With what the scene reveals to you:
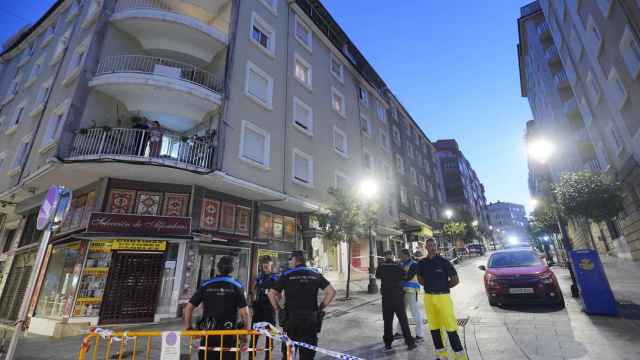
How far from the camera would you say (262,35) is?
1574 centimetres

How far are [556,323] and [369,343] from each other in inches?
176

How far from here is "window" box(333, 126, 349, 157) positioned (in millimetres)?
19312

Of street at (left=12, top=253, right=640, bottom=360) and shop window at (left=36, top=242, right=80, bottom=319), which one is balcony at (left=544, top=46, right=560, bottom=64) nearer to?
street at (left=12, top=253, right=640, bottom=360)

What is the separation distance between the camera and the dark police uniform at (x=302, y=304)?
13.4 ft

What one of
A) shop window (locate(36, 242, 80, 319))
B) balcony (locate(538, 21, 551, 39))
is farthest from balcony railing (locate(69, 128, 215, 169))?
balcony (locate(538, 21, 551, 39))

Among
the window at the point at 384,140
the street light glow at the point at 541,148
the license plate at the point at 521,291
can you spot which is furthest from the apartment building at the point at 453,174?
the license plate at the point at 521,291

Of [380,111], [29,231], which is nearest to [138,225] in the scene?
[29,231]

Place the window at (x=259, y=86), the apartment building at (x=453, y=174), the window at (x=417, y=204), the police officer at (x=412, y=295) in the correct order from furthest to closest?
the apartment building at (x=453, y=174)
the window at (x=417, y=204)
the window at (x=259, y=86)
the police officer at (x=412, y=295)

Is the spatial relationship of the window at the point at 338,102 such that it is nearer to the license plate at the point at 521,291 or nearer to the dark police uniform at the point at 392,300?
the license plate at the point at 521,291

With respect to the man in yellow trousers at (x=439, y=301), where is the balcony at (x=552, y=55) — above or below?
above

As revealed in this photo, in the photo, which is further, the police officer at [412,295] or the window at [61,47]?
the window at [61,47]

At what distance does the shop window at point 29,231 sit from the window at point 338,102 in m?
18.2

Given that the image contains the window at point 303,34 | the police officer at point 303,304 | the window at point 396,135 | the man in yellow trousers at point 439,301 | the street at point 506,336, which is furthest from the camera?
the window at point 396,135

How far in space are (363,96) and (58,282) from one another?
2334 centimetres
